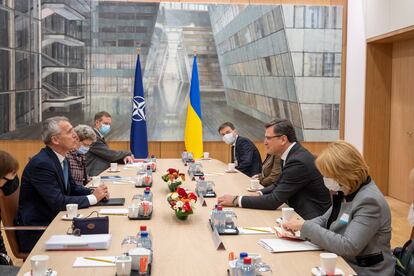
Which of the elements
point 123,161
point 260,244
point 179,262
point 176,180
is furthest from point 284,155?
point 123,161

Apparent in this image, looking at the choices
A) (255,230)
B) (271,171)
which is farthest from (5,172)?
(271,171)

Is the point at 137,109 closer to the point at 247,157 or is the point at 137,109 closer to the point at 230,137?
the point at 230,137

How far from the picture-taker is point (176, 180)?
163 inches

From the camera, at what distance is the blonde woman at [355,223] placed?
2.46 meters

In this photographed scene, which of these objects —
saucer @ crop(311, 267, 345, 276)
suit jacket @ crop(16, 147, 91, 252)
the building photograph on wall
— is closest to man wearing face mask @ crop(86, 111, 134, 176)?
the building photograph on wall

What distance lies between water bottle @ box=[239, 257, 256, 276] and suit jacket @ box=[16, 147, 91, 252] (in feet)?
5.71

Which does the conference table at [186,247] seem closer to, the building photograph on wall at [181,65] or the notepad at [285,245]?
the notepad at [285,245]

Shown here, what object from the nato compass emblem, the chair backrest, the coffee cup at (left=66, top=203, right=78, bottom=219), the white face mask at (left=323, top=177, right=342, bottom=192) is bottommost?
the chair backrest

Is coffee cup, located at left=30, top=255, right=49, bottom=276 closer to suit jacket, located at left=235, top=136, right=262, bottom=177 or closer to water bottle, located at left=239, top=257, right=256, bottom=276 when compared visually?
water bottle, located at left=239, top=257, right=256, bottom=276

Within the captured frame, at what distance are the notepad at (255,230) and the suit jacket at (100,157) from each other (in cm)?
362

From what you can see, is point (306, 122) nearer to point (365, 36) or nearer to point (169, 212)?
point (365, 36)


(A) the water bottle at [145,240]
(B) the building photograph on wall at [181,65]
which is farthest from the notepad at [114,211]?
(B) the building photograph on wall at [181,65]

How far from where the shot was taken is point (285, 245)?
2.60 m

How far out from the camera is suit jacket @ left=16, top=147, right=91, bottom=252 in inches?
137
